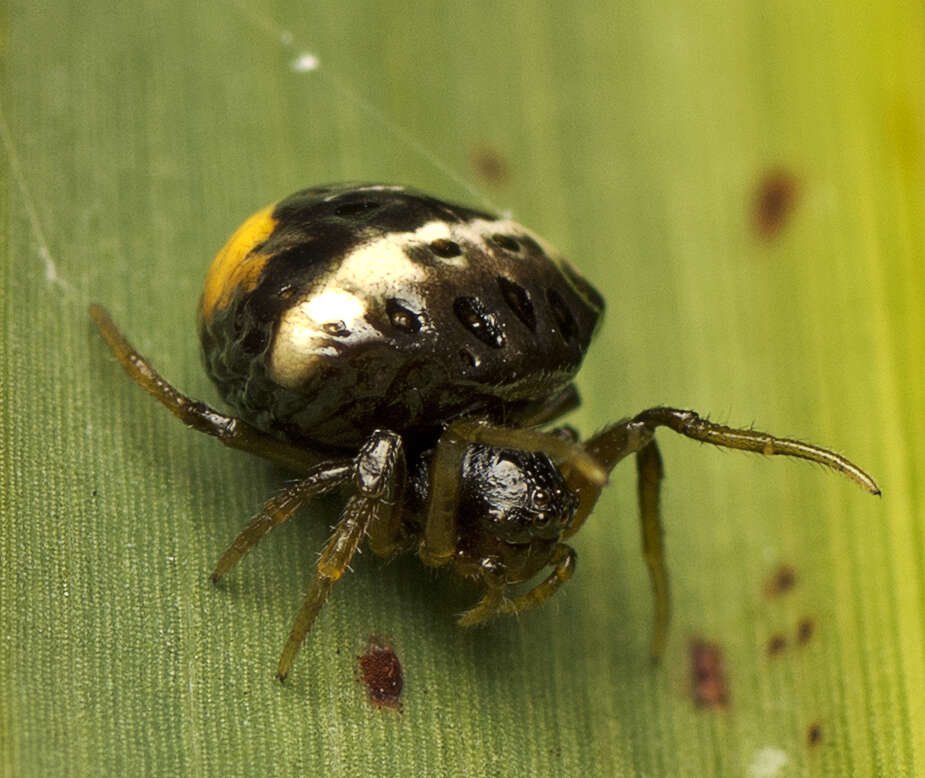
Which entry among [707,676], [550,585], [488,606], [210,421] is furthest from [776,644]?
[210,421]

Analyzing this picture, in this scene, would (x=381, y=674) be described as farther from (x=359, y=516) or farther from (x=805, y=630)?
(x=805, y=630)

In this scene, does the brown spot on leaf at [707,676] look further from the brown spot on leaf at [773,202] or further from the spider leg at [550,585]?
the brown spot on leaf at [773,202]

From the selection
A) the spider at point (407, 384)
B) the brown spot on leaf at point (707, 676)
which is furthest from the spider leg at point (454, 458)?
the brown spot on leaf at point (707, 676)

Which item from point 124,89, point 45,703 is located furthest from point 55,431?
point 124,89

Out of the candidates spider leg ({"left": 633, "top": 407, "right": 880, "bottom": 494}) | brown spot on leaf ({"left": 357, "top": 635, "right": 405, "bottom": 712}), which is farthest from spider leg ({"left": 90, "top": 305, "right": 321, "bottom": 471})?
spider leg ({"left": 633, "top": 407, "right": 880, "bottom": 494})

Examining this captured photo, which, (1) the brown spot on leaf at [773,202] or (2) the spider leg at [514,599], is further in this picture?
(1) the brown spot on leaf at [773,202]

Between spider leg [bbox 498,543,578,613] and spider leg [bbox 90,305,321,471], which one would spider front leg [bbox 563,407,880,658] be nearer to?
spider leg [bbox 498,543,578,613]

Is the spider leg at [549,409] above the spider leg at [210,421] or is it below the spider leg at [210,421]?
above
